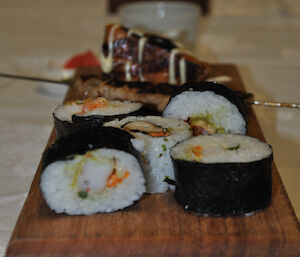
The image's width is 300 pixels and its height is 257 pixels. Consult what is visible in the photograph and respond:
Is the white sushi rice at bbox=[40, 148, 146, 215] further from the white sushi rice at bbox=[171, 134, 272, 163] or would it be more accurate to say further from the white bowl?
the white bowl

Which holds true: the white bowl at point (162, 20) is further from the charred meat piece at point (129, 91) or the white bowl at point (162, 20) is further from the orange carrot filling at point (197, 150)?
the orange carrot filling at point (197, 150)

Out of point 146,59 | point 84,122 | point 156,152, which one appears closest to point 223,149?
point 156,152

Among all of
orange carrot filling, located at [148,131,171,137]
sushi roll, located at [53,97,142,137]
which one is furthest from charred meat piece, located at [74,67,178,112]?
orange carrot filling, located at [148,131,171,137]

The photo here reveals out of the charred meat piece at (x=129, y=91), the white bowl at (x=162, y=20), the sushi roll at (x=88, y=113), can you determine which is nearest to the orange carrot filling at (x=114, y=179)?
the sushi roll at (x=88, y=113)

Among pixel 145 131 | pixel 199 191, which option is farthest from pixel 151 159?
pixel 199 191

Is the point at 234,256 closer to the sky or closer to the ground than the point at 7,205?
closer to the sky

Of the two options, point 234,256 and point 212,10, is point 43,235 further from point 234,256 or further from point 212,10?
point 212,10

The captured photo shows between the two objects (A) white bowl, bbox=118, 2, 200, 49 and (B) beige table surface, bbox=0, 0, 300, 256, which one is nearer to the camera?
(B) beige table surface, bbox=0, 0, 300, 256
